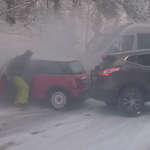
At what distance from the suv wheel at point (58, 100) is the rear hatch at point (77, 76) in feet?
1.43

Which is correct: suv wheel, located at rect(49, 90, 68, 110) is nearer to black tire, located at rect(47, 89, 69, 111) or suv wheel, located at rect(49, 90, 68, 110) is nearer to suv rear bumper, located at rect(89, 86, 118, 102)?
black tire, located at rect(47, 89, 69, 111)

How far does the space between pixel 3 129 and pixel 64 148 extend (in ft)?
6.70

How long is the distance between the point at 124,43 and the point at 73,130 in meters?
7.18

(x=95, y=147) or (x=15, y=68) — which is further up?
(x=15, y=68)

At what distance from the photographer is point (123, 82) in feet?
26.4

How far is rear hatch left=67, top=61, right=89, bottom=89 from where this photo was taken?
9039mm

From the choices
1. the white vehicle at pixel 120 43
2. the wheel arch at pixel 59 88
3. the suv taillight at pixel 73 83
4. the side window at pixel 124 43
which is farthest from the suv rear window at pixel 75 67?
A: the side window at pixel 124 43

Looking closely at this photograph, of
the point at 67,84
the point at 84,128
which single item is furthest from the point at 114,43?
the point at 84,128

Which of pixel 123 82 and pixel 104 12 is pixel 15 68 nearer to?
pixel 123 82

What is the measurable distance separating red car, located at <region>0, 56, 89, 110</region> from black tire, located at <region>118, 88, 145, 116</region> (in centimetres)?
152

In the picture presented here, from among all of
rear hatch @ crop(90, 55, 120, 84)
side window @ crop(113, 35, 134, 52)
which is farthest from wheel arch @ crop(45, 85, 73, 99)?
side window @ crop(113, 35, 134, 52)

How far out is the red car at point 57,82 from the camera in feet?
29.6

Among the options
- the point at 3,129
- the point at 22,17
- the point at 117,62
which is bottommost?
the point at 3,129

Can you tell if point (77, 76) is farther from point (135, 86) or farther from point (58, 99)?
point (135, 86)
